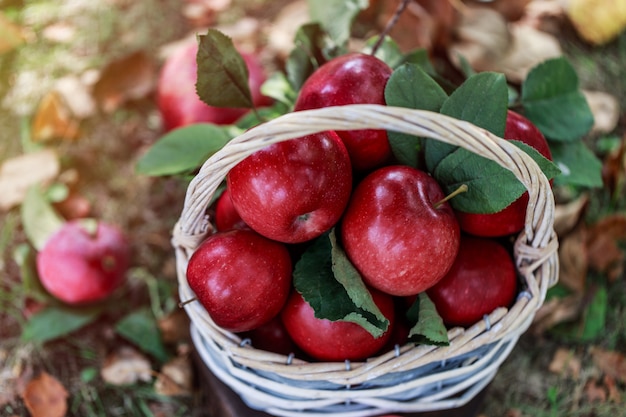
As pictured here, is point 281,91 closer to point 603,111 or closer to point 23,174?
point 23,174

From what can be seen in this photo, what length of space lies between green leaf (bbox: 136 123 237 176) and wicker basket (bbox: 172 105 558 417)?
0.50 ft

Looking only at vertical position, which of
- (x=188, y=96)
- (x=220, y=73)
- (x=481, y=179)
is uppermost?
(x=220, y=73)

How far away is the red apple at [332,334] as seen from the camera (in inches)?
32.7

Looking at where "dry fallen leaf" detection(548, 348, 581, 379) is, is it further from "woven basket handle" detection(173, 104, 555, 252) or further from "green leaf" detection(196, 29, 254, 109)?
"green leaf" detection(196, 29, 254, 109)

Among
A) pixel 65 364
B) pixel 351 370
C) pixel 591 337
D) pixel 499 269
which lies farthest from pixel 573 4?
pixel 65 364

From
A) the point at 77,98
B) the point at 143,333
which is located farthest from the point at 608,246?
the point at 77,98

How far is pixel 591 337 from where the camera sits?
4.08 feet

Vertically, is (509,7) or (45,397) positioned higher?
(509,7)

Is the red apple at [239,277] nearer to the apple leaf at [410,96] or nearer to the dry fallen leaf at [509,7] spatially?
the apple leaf at [410,96]

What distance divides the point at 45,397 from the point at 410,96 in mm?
816

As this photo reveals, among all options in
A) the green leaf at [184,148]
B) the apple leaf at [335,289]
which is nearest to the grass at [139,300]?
the green leaf at [184,148]

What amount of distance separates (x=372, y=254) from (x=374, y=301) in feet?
0.24

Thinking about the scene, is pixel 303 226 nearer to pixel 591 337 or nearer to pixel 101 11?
pixel 591 337

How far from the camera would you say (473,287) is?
2.86 feet
